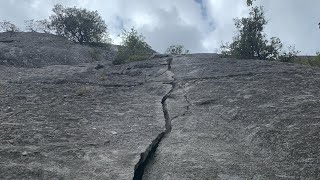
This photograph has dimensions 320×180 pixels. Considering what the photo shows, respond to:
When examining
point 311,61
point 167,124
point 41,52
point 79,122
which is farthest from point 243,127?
point 41,52

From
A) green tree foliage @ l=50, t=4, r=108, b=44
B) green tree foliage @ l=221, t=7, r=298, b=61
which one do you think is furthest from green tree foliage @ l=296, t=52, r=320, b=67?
green tree foliage @ l=50, t=4, r=108, b=44

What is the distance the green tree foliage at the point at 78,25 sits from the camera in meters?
36.8

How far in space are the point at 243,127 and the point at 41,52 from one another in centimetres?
1585

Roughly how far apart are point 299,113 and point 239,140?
1.98 meters

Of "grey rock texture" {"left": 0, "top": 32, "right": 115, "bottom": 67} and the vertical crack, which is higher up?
"grey rock texture" {"left": 0, "top": 32, "right": 115, "bottom": 67}

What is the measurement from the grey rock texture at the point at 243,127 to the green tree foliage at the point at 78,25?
22.2 m

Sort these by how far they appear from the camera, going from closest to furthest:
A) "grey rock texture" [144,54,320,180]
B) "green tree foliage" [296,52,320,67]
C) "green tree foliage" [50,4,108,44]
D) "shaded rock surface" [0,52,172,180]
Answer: "grey rock texture" [144,54,320,180] < "shaded rock surface" [0,52,172,180] < "green tree foliage" [296,52,320,67] < "green tree foliage" [50,4,108,44]

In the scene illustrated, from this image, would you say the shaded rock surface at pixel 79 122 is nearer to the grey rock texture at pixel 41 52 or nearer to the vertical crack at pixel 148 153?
the vertical crack at pixel 148 153

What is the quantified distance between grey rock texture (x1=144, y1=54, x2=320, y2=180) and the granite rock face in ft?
0.08

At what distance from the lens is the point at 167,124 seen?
39.0 ft

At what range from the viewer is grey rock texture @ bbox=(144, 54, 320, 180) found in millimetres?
9312

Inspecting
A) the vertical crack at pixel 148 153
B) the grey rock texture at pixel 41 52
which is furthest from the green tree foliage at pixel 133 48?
the vertical crack at pixel 148 153

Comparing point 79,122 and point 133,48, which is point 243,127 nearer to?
point 79,122

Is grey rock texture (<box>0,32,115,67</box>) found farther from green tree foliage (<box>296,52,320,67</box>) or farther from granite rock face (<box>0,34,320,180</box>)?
green tree foliage (<box>296,52,320,67</box>)
